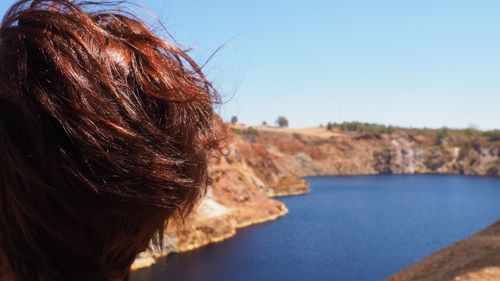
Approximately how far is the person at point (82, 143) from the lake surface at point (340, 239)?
2102 centimetres

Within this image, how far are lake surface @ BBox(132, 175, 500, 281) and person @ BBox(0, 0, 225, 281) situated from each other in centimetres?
2102

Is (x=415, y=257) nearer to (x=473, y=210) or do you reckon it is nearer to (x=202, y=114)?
(x=473, y=210)

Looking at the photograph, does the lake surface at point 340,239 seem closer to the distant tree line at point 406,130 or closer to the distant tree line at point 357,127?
the distant tree line at point 406,130

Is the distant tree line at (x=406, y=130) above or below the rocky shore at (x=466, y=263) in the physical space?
above

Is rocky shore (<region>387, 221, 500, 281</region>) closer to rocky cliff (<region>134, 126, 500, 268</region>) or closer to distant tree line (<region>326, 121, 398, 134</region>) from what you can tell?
rocky cliff (<region>134, 126, 500, 268</region>)

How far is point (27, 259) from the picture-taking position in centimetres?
94

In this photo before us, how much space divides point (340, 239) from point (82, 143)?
96.6ft

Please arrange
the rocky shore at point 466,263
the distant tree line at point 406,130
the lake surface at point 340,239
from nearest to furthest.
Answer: the rocky shore at point 466,263, the lake surface at point 340,239, the distant tree line at point 406,130

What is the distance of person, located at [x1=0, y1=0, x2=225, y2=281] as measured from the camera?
2.92 feet

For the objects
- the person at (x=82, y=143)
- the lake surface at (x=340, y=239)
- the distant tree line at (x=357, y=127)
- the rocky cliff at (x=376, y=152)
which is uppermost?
the distant tree line at (x=357, y=127)

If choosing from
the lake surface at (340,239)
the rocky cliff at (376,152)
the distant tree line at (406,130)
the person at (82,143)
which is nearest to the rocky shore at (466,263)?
the lake surface at (340,239)

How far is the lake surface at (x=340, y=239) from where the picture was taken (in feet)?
73.6

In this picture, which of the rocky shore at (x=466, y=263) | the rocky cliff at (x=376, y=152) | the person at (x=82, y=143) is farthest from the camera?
the rocky cliff at (x=376, y=152)

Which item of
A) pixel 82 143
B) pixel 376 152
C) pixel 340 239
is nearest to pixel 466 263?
pixel 82 143
